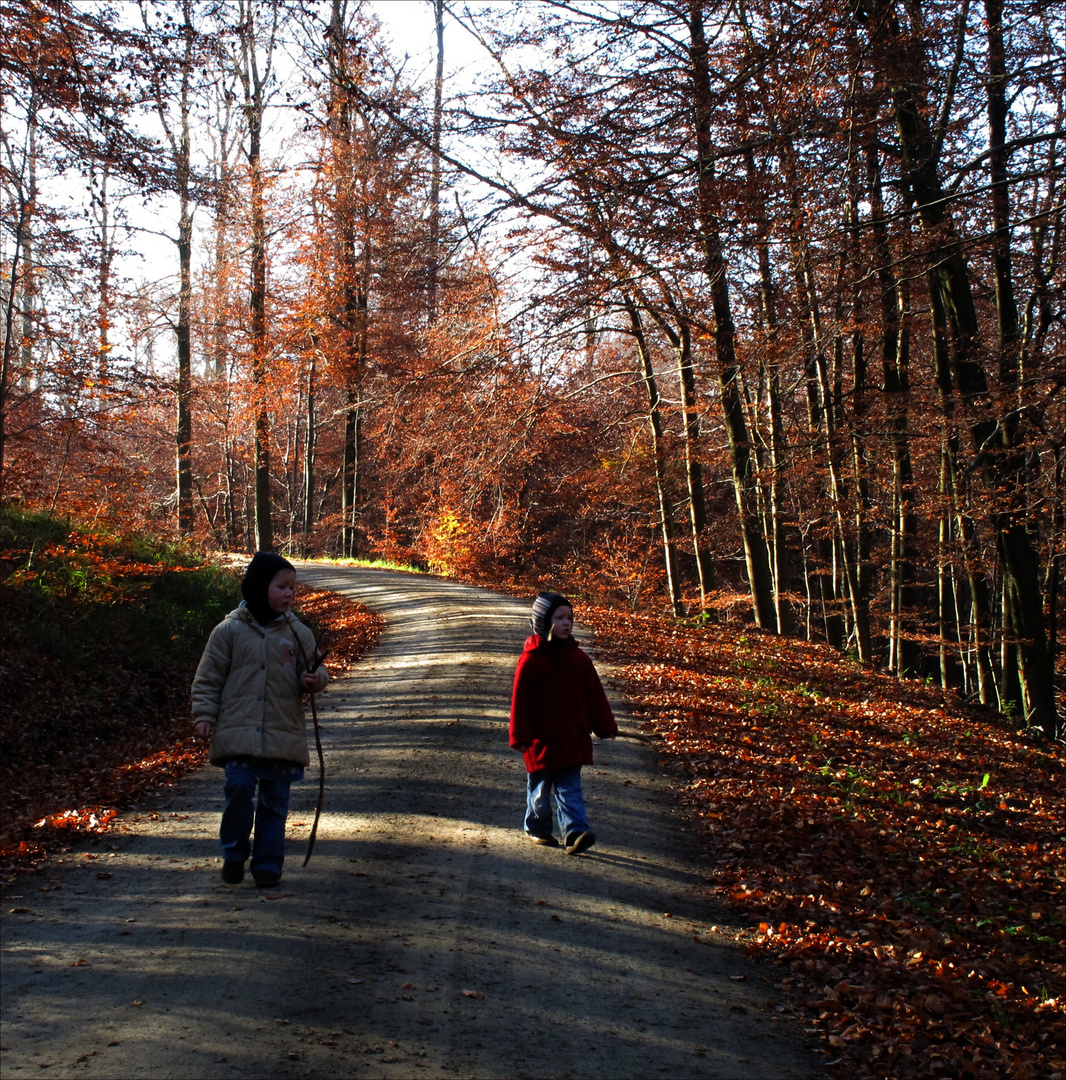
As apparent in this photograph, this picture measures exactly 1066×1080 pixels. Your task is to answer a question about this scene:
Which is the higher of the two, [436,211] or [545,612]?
[436,211]

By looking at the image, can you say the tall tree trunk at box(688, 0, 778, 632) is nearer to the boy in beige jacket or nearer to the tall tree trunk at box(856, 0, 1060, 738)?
the tall tree trunk at box(856, 0, 1060, 738)

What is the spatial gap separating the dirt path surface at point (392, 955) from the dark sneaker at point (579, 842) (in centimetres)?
9

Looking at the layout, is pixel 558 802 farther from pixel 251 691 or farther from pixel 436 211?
pixel 436 211

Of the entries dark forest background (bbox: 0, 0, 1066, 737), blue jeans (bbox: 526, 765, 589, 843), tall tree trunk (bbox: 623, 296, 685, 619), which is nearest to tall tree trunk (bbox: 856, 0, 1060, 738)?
dark forest background (bbox: 0, 0, 1066, 737)


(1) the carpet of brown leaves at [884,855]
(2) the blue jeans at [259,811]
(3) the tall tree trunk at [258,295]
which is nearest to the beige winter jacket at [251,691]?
(2) the blue jeans at [259,811]

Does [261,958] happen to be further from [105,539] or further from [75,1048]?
[105,539]

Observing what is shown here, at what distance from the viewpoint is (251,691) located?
527 centimetres

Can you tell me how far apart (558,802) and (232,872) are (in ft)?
7.48

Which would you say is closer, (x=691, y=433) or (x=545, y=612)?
(x=545, y=612)

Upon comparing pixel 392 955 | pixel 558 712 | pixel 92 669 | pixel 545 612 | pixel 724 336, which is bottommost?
pixel 392 955

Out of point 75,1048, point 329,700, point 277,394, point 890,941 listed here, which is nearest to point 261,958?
point 75,1048

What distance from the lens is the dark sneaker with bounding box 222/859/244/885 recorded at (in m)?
5.28

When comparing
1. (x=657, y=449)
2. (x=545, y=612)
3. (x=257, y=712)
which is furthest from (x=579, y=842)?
(x=657, y=449)

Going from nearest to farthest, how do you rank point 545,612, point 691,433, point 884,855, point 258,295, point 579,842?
point 579,842, point 545,612, point 884,855, point 691,433, point 258,295
